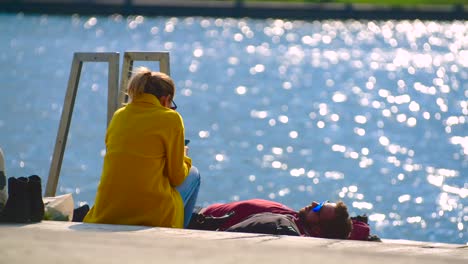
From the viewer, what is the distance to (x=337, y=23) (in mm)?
50438

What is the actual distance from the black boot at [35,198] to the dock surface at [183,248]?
9 centimetres

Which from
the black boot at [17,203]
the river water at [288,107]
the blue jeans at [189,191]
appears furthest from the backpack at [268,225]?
the river water at [288,107]

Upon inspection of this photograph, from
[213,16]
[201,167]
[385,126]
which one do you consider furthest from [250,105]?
[213,16]

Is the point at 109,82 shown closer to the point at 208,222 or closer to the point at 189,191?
the point at 208,222

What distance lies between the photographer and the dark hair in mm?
7004

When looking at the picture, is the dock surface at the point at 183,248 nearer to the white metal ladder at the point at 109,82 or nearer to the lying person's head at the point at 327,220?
the lying person's head at the point at 327,220

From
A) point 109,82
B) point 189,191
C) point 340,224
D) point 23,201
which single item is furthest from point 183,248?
point 109,82

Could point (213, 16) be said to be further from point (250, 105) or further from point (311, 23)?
point (250, 105)

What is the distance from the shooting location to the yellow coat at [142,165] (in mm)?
6523

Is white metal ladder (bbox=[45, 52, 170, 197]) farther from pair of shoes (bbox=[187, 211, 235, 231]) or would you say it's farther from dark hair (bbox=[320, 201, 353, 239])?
dark hair (bbox=[320, 201, 353, 239])

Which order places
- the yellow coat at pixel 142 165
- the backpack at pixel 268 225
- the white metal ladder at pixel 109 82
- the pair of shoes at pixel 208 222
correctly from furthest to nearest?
the white metal ladder at pixel 109 82 → the pair of shoes at pixel 208 222 → the backpack at pixel 268 225 → the yellow coat at pixel 142 165

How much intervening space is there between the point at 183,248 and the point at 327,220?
152 centimetres

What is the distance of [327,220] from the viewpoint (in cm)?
706

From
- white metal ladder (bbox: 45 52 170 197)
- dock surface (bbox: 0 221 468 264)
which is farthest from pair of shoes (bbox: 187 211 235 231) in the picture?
white metal ladder (bbox: 45 52 170 197)
